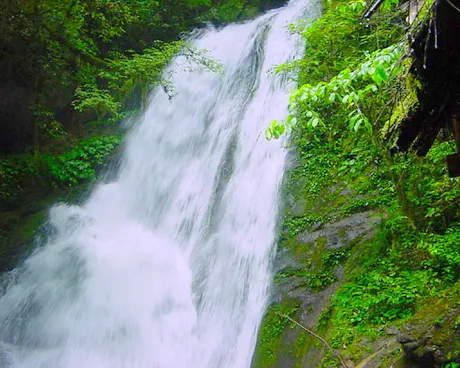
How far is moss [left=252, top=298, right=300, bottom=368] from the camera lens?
487 centimetres

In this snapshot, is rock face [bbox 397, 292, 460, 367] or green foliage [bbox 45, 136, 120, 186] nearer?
rock face [bbox 397, 292, 460, 367]

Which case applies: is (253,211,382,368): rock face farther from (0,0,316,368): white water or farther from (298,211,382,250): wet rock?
(0,0,316,368): white water

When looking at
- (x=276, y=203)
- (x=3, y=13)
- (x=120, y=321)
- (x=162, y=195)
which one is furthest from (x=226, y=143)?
(x=3, y=13)

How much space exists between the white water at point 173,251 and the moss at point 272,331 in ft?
0.95

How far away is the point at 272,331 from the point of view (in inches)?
200

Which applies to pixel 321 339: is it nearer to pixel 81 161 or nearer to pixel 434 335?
pixel 434 335

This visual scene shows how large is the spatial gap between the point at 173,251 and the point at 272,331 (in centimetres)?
354

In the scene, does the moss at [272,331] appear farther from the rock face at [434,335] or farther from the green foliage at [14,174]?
the green foliage at [14,174]

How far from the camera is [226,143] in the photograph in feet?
30.5

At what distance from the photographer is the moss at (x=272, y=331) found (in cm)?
487

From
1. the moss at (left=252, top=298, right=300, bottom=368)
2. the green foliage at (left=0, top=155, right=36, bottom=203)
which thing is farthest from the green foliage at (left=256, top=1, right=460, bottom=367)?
the green foliage at (left=0, top=155, right=36, bottom=203)

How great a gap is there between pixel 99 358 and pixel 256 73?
7848 millimetres

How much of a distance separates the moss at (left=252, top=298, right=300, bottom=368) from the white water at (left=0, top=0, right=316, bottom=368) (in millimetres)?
288

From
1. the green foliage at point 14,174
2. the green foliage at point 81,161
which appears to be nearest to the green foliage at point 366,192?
the green foliage at point 81,161
